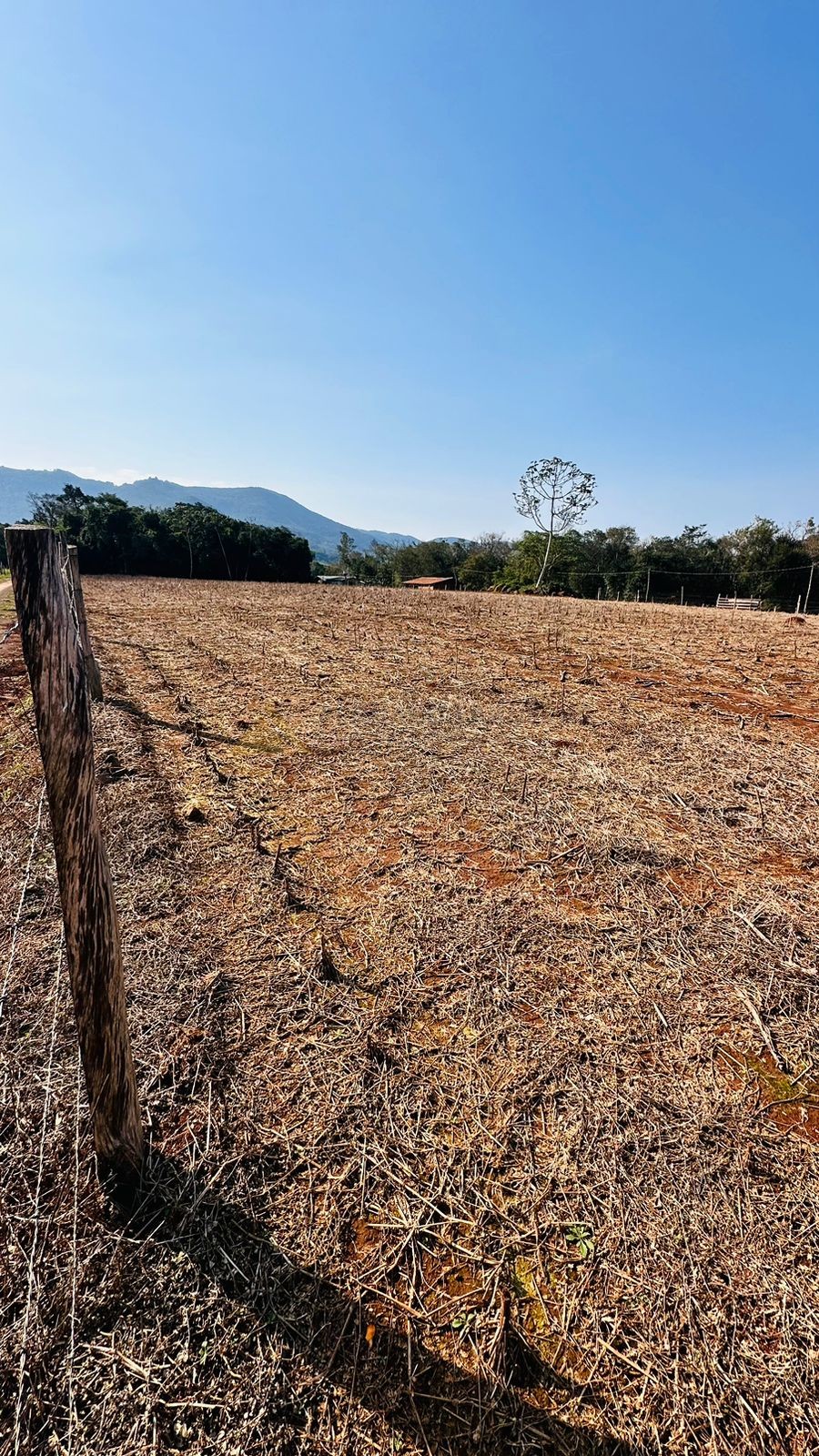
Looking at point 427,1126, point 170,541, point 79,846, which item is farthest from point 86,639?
point 170,541

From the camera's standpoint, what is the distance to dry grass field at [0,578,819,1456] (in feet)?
4.08

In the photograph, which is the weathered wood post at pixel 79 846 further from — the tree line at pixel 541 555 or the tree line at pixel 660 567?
the tree line at pixel 541 555

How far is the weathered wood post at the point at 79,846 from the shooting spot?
1.21 m

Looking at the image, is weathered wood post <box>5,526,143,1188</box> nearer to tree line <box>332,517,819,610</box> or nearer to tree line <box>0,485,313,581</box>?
tree line <box>332,517,819,610</box>

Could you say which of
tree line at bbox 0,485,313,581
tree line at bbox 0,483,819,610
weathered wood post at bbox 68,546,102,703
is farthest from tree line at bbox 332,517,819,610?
weathered wood post at bbox 68,546,102,703

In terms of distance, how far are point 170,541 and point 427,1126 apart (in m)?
46.1

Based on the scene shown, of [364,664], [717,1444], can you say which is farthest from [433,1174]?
[364,664]

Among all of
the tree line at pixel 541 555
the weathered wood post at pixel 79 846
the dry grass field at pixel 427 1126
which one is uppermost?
the tree line at pixel 541 555

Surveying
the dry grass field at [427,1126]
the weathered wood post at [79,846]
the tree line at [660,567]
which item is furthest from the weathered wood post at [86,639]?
the tree line at [660,567]

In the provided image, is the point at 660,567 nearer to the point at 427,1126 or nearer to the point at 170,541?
the point at 170,541

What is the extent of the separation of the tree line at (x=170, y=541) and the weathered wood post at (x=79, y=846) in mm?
41235

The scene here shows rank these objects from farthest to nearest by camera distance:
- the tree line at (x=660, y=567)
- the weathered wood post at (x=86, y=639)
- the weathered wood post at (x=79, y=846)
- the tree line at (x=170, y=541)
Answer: the tree line at (x=170, y=541)
the tree line at (x=660, y=567)
the weathered wood post at (x=86, y=639)
the weathered wood post at (x=79, y=846)

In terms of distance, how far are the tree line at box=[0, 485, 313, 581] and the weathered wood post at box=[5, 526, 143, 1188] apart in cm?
4123

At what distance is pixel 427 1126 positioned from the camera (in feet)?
5.95
